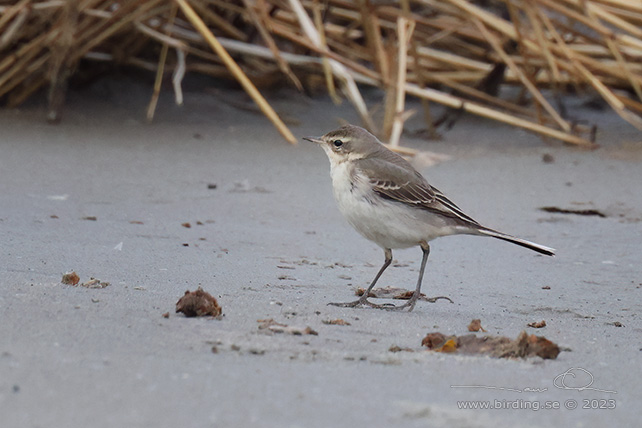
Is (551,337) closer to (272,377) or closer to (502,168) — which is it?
(272,377)

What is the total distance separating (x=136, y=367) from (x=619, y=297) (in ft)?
8.77

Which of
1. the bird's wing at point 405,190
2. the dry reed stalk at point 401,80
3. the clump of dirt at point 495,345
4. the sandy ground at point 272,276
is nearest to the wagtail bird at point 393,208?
the bird's wing at point 405,190

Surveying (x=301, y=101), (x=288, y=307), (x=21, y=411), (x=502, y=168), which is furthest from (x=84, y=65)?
(x=21, y=411)

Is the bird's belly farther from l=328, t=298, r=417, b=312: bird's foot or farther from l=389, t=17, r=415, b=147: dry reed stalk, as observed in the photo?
l=389, t=17, r=415, b=147: dry reed stalk

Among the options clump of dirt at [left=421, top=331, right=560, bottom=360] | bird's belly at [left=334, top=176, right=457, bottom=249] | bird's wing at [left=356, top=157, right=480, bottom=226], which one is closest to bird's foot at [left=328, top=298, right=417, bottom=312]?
bird's belly at [left=334, top=176, right=457, bottom=249]

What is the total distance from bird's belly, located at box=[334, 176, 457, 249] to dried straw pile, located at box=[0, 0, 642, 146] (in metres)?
2.36

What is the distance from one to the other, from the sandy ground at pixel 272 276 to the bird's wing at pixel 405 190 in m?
0.42

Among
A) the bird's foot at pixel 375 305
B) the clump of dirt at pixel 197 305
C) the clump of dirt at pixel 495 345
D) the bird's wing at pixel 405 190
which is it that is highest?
the bird's wing at pixel 405 190

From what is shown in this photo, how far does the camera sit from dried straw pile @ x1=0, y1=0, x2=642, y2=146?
23.3 feet

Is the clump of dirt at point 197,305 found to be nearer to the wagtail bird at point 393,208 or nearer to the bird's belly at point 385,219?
the wagtail bird at point 393,208

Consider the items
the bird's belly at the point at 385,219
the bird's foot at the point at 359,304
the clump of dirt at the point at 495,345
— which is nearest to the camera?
the clump of dirt at the point at 495,345

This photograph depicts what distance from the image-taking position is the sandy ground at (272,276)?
2510 mm

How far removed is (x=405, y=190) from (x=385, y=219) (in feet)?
0.75

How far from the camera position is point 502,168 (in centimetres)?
711
